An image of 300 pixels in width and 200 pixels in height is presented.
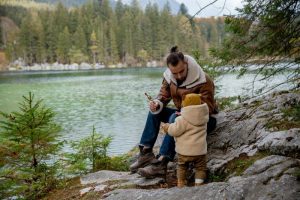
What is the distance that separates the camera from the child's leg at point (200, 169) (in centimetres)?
450

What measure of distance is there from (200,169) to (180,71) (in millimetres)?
1198

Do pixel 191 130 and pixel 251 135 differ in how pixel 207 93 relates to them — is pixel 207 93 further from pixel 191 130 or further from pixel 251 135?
pixel 251 135

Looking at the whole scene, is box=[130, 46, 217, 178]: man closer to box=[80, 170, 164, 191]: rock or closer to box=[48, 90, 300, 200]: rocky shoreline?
box=[80, 170, 164, 191]: rock

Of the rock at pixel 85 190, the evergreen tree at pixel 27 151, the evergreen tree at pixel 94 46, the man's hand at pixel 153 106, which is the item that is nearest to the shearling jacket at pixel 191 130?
the man's hand at pixel 153 106

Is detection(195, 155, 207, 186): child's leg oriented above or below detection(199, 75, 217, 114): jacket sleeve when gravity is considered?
below

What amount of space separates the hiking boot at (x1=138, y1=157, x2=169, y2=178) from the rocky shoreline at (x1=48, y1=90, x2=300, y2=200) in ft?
0.27

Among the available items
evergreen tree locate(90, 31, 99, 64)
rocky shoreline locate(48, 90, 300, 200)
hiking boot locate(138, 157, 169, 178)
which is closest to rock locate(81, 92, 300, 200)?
rocky shoreline locate(48, 90, 300, 200)

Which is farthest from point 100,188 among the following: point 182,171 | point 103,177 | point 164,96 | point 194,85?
point 194,85

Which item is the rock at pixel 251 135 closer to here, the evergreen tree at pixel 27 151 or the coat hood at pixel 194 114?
the coat hood at pixel 194 114

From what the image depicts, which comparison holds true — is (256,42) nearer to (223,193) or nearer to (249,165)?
(249,165)

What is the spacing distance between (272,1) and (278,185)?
1.77m

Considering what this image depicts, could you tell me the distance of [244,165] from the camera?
4418 millimetres

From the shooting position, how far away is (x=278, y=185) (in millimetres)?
3678

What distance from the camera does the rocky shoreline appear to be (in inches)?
149
